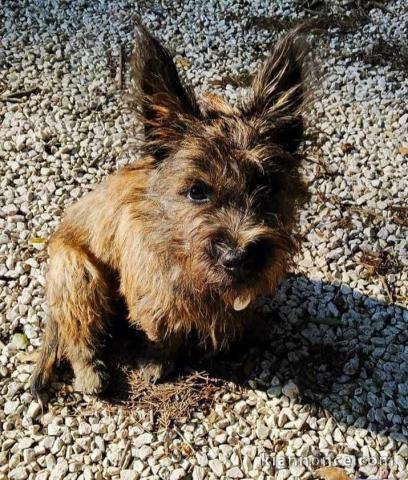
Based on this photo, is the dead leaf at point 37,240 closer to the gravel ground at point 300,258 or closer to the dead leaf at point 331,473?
the gravel ground at point 300,258

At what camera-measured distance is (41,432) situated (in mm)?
4102

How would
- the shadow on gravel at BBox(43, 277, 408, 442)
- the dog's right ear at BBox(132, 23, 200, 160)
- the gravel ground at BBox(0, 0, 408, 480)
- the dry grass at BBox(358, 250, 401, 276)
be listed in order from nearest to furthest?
the dog's right ear at BBox(132, 23, 200, 160) < the gravel ground at BBox(0, 0, 408, 480) < the shadow on gravel at BBox(43, 277, 408, 442) < the dry grass at BBox(358, 250, 401, 276)

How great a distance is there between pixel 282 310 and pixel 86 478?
76.3 inches

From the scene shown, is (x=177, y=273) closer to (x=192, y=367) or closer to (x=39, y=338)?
(x=192, y=367)

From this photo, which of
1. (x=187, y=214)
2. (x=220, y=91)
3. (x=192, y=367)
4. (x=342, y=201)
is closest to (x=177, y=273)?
(x=187, y=214)

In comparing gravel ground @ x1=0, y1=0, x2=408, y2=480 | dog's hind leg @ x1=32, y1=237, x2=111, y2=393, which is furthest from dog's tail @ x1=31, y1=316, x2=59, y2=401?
gravel ground @ x1=0, y1=0, x2=408, y2=480

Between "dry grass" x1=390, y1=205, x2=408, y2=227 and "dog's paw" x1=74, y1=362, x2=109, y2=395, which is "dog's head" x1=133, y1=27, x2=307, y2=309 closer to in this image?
"dog's paw" x1=74, y1=362, x2=109, y2=395

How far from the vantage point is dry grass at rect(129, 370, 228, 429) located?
4203 millimetres

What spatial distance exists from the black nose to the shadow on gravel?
1389 mm

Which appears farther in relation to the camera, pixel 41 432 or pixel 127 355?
pixel 127 355

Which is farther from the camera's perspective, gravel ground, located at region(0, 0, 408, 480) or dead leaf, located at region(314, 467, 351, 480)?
gravel ground, located at region(0, 0, 408, 480)

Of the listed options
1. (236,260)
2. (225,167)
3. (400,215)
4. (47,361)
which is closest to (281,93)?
(225,167)

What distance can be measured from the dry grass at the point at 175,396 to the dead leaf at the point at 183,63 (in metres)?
4.22

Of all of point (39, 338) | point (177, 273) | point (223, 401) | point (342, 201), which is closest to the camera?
point (177, 273)
